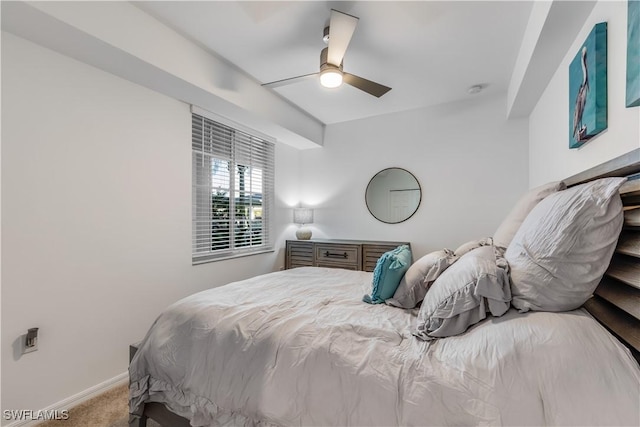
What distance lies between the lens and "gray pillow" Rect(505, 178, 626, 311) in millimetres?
914

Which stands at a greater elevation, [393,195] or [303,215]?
[393,195]

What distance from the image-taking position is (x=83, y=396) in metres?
1.97

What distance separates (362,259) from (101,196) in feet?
8.75

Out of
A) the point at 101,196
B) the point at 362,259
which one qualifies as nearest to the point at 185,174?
the point at 101,196

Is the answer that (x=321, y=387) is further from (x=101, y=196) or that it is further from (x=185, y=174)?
(x=185, y=174)

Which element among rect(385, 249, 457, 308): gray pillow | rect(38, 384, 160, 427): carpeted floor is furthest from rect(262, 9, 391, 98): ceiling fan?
rect(38, 384, 160, 427): carpeted floor

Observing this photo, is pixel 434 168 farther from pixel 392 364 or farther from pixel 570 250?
pixel 392 364

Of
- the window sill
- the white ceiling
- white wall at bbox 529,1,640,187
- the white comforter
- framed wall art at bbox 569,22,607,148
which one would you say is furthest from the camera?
the window sill

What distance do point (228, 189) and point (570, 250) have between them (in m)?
3.04

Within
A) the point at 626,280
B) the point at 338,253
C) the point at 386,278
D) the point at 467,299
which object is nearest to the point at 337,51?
the point at 386,278

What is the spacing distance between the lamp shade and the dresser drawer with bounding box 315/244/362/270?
1.84 ft

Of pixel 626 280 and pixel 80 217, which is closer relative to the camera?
pixel 626 280

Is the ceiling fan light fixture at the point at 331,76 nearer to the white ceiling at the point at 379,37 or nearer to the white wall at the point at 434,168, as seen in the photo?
the white ceiling at the point at 379,37

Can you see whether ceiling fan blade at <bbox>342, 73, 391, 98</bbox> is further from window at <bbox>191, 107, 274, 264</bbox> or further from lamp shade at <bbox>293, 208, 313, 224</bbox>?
lamp shade at <bbox>293, 208, 313, 224</bbox>
